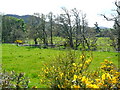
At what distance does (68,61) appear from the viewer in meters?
5.99

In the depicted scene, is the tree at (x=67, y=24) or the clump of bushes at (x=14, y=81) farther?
the tree at (x=67, y=24)

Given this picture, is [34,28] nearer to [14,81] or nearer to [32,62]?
[32,62]

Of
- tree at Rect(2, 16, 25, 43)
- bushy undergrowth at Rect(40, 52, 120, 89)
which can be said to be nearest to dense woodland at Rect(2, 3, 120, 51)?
tree at Rect(2, 16, 25, 43)

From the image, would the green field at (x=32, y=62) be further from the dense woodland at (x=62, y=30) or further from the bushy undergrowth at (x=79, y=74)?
the dense woodland at (x=62, y=30)

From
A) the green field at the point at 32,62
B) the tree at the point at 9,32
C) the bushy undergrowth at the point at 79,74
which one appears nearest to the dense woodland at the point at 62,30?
the tree at the point at 9,32

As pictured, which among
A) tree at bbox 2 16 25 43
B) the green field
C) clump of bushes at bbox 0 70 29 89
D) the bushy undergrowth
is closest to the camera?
the bushy undergrowth

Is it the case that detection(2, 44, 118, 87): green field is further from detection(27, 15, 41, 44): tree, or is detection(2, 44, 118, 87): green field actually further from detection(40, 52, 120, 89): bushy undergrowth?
detection(27, 15, 41, 44): tree

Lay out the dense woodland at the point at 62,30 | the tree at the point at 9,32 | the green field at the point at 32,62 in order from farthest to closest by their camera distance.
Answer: the tree at the point at 9,32 → the dense woodland at the point at 62,30 → the green field at the point at 32,62

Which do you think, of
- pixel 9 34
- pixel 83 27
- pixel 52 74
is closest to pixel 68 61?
pixel 52 74

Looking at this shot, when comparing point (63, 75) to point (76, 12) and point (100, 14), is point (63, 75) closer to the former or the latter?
point (100, 14)

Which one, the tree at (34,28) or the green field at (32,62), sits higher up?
the tree at (34,28)

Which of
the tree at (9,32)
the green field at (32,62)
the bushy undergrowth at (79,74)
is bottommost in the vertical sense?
the green field at (32,62)

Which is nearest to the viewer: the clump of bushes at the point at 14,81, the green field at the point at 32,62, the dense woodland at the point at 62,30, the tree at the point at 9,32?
the clump of bushes at the point at 14,81

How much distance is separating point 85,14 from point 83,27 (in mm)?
3441
